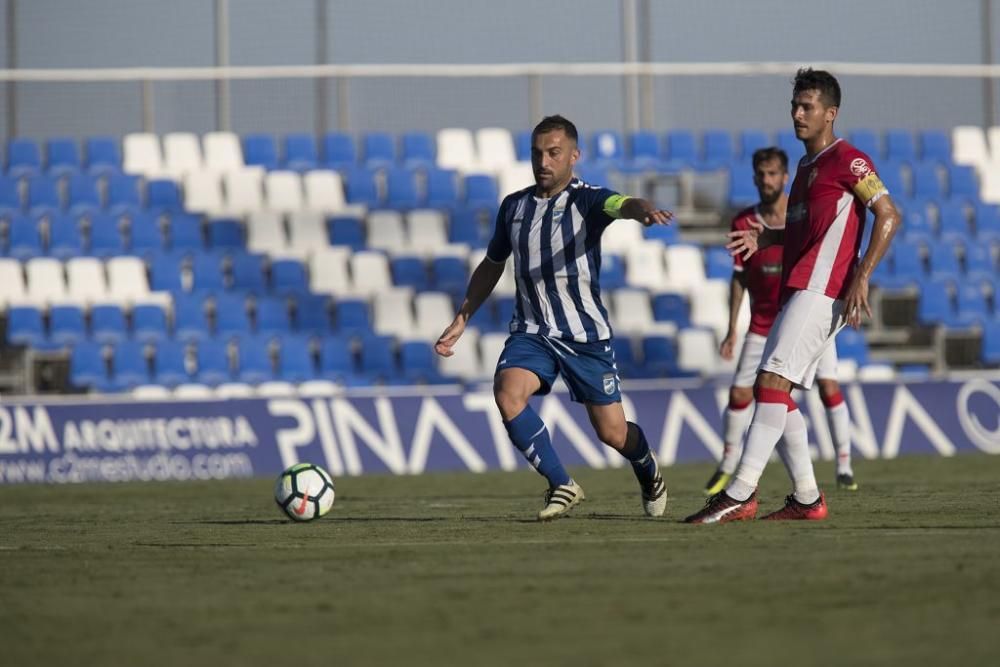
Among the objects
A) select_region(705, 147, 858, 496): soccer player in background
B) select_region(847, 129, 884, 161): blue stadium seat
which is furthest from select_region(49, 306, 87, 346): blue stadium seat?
select_region(847, 129, 884, 161): blue stadium seat

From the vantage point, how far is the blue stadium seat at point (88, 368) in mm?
18062

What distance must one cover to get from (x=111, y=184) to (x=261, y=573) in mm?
14905

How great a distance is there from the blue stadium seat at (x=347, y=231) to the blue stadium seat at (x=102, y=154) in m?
3.19

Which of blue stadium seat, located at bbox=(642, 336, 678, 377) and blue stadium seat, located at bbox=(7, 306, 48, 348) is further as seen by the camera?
blue stadium seat, located at bbox=(642, 336, 678, 377)

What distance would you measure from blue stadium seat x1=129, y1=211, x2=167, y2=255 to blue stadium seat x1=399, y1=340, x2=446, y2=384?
3.69 meters

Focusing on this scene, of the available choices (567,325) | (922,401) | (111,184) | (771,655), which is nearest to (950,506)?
(567,325)

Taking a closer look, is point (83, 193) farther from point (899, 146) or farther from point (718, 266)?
point (899, 146)

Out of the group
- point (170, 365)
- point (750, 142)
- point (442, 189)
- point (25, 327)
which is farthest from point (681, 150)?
point (25, 327)

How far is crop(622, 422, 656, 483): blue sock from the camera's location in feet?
30.2

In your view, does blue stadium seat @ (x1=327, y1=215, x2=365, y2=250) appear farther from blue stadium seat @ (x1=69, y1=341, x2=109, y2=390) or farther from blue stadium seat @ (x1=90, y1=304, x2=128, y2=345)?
blue stadium seat @ (x1=69, y1=341, x2=109, y2=390)

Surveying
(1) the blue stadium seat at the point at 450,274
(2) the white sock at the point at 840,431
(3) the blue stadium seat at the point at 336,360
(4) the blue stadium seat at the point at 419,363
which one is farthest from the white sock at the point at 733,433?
(1) the blue stadium seat at the point at 450,274

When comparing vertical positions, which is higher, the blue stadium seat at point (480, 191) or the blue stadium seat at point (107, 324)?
the blue stadium seat at point (480, 191)

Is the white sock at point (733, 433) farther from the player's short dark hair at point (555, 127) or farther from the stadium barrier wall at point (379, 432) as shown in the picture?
the stadium barrier wall at point (379, 432)

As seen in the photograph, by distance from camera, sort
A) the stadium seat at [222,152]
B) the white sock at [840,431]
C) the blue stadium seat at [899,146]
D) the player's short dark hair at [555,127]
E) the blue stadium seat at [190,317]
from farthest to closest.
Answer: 1. the blue stadium seat at [899,146]
2. the stadium seat at [222,152]
3. the blue stadium seat at [190,317]
4. the white sock at [840,431]
5. the player's short dark hair at [555,127]
